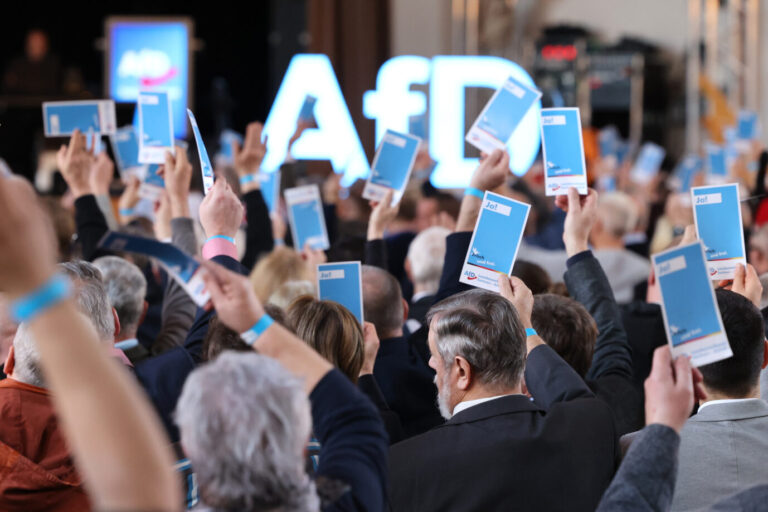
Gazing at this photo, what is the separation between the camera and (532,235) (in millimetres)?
5781

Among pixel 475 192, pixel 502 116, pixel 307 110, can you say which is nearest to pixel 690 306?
pixel 475 192

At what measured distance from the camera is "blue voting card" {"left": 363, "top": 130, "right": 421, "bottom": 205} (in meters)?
3.29

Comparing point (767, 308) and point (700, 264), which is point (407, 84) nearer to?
point (767, 308)

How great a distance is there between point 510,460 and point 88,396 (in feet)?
3.30

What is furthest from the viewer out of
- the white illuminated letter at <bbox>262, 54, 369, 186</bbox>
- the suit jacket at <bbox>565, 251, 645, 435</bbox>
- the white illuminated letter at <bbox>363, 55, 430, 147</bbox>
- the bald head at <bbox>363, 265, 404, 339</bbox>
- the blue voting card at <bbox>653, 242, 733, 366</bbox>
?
the white illuminated letter at <bbox>363, 55, 430, 147</bbox>

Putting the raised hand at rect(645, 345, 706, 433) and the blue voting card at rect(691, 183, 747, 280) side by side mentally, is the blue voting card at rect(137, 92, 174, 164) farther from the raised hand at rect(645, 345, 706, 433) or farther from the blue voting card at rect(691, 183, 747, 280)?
the raised hand at rect(645, 345, 706, 433)

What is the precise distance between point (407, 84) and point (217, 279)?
20.9 ft


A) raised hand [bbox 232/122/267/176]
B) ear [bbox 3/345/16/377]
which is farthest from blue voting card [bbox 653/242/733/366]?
raised hand [bbox 232/122/267/176]

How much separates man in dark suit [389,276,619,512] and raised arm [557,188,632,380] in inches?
21.2

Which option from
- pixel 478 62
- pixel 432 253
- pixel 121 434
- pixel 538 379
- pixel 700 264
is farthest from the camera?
pixel 478 62

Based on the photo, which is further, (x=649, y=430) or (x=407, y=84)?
(x=407, y=84)

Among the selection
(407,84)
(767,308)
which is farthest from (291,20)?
(767,308)

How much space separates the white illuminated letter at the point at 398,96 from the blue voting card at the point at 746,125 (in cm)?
197

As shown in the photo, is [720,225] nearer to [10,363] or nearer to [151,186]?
[10,363]
